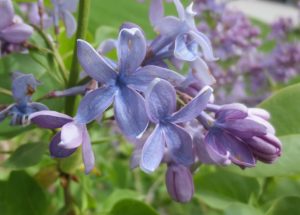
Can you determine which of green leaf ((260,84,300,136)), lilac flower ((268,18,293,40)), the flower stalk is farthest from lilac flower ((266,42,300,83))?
the flower stalk

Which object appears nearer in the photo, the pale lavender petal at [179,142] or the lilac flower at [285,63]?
the pale lavender petal at [179,142]

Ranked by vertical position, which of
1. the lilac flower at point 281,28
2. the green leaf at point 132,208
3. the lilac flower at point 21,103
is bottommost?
the lilac flower at point 281,28

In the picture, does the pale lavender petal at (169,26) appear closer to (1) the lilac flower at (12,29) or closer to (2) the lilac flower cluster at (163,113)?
(2) the lilac flower cluster at (163,113)

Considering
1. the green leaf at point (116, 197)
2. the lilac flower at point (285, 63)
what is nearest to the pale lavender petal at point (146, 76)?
the green leaf at point (116, 197)

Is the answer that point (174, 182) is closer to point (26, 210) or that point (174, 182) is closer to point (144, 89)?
point (144, 89)

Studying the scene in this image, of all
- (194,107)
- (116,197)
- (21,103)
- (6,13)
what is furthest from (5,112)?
(116,197)

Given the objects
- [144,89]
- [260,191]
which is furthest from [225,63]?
[144,89]

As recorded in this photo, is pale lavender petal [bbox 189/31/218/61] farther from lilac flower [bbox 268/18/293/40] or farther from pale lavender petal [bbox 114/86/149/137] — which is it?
lilac flower [bbox 268/18/293/40]
